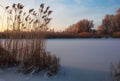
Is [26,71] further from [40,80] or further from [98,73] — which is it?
[98,73]

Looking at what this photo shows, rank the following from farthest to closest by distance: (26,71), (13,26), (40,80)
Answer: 1. (13,26)
2. (26,71)
3. (40,80)

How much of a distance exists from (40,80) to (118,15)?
16.5 meters

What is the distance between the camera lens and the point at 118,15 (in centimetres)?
1931

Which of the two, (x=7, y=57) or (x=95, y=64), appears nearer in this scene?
(x=7, y=57)

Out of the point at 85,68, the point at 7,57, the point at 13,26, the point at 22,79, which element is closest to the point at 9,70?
the point at 7,57

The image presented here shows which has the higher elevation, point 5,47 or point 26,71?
point 5,47

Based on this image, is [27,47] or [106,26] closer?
[27,47]

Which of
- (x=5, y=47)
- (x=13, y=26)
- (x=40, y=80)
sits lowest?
(x=40, y=80)

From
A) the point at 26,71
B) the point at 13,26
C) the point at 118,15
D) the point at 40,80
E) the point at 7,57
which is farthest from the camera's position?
the point at 118,15

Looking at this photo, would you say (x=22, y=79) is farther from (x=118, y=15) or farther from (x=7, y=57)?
(x=118, y=15)

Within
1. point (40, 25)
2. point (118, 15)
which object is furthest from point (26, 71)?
point (118, 15)

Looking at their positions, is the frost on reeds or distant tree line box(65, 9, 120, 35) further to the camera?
distant tree line box(65, 9, 120, 35)

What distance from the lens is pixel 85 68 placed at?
4.61 m

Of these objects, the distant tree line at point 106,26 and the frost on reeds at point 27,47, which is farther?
the distant tree line at point 106,26
